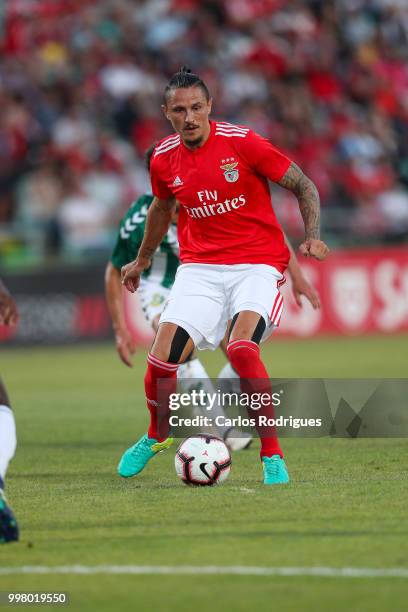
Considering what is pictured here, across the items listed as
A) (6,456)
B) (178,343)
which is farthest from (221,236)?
(6,456)

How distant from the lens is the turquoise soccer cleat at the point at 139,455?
786 cm

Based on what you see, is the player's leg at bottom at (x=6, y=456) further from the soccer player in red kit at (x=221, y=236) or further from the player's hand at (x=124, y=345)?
the player's hand at (x=124, y=345)

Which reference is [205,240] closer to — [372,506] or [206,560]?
[372,506]

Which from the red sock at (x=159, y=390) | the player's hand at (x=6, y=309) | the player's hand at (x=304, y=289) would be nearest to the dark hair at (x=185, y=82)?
the red sock at (x=159, y=390)

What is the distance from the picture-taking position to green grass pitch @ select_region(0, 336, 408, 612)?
473cm

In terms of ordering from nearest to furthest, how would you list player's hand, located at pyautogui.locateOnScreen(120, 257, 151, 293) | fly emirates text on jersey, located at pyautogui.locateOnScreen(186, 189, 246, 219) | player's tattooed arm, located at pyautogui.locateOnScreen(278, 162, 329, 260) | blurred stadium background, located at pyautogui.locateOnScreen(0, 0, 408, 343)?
player's tattooed arm, located at pyautogui.locateOnScreen(278, 162, 329, 260)
fly emirates text on jersey, located at pyautogui.locateOnScreen(186, 189, 246, 219)
player's hand, located at pyautogui.locateOnScreen(120, 257, 151, 293)
blurred stadium background, located at pyautogui.locateOnScreen(0, 0, 408, 343)

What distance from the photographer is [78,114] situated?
66.4 ft

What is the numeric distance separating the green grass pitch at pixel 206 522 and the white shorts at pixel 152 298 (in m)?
1.10

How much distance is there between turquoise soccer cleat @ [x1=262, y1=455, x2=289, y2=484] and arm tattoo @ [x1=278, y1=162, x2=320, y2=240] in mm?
1361

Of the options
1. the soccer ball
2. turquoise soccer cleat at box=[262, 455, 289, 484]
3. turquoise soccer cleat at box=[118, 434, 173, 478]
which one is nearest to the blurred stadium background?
turquoise soccer cleat at box=[118, 434, 173, 478]

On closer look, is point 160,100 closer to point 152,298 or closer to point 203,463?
point 152,298

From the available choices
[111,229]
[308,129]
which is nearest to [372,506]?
[111,229]

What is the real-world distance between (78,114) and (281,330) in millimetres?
4913

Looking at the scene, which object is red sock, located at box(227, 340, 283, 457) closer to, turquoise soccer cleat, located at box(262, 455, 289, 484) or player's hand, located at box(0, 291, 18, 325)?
turquoise soccer cleat, located at box(262, 455, 289, 484)
